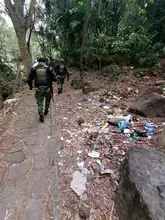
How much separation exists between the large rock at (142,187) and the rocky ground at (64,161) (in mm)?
268

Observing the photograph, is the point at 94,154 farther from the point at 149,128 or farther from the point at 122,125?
the point at 149,128

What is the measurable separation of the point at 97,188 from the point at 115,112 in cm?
265

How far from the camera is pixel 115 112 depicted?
448cm

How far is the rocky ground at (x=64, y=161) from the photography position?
74.6 inches

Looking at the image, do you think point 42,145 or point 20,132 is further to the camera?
point 20,132

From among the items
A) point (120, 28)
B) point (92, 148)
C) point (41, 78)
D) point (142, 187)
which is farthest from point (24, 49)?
point (142, 187)

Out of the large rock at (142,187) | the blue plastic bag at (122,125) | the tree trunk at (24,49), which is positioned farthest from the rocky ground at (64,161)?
the tree trunk at (24,49)

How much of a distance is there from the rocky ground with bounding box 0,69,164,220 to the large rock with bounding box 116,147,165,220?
0.27 m

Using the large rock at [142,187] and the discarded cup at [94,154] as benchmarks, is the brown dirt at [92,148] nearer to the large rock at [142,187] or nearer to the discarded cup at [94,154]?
the discarded cup at [94,154]

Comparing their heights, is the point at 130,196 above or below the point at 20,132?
above

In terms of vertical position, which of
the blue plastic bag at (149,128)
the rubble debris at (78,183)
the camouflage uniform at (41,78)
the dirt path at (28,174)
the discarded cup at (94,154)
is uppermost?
the camouflage uniform at (41,78)

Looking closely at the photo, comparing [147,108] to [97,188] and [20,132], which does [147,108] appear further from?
[20,132]

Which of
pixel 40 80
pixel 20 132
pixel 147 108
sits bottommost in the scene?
pixel 20 132

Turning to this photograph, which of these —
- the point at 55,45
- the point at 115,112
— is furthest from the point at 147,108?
the point at 55,45
